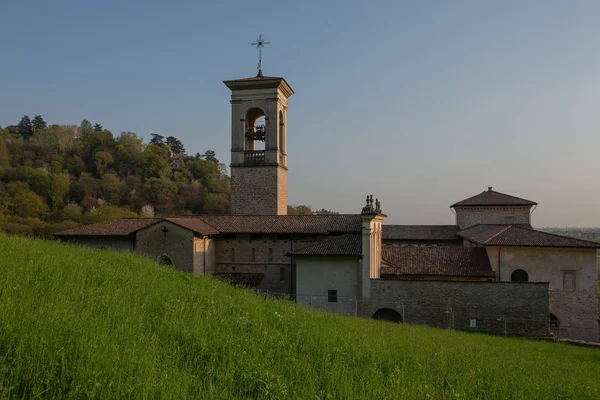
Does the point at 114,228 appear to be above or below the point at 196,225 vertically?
below

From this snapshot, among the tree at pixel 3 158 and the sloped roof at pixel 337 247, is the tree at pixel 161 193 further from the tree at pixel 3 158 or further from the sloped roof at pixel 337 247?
the sloped roof at pixel 337 247

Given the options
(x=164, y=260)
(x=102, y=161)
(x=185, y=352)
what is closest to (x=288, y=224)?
(x=164, y=260)

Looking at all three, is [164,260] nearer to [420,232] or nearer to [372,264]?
[372,264]

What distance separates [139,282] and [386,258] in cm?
1723

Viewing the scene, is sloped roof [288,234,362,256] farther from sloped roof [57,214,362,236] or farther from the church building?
sloped roof [57,214,362,236]

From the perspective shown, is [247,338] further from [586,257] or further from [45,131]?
[45,131]

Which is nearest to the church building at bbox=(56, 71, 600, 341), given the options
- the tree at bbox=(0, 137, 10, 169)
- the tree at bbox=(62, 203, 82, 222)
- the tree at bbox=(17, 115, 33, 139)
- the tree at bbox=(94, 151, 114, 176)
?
the tree at bbox=(62, 203, 82, 222)

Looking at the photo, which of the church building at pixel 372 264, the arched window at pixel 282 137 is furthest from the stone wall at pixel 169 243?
the arched window at pixel 282 137

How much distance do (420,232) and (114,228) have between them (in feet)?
77.4

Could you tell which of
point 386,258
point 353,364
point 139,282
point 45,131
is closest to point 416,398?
point 353,364

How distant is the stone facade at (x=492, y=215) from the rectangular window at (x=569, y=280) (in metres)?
12.5

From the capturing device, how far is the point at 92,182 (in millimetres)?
63188

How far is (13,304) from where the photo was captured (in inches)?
174

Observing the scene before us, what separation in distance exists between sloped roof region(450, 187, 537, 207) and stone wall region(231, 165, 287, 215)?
16638 mm
